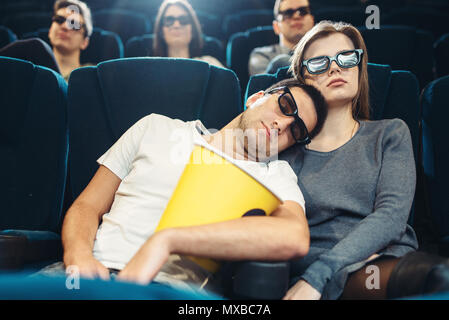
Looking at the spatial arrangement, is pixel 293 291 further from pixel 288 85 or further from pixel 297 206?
pixel 288 85

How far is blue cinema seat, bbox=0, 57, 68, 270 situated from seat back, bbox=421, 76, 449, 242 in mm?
852

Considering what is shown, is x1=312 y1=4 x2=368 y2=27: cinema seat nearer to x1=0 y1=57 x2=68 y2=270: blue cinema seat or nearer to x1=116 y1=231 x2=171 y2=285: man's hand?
x1=0 y1=57 x2=68 y2=270: blue cinema seat

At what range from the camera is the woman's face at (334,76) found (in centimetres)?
98

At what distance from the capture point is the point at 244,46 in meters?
2.10

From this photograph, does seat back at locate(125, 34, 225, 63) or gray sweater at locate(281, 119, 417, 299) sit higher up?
seat back at locate(125, 34, 225, 63)

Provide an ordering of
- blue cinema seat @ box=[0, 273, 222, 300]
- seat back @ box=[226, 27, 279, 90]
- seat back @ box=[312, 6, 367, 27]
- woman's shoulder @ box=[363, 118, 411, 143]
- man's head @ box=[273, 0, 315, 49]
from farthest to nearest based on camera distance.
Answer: seat back @ box=[312, 6, 367, 27]
seat back @ box=[226, 27, 279, 90]
man's head @ box=[273, 0, 315, 49]
woman's shoulder @ box=[363, 118, 411, 143]
blue cinema seat @ box=[0, 273, 222, 300]

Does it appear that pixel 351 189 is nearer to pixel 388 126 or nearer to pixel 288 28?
pixel 388 126

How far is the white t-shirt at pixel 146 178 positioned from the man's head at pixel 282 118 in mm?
45

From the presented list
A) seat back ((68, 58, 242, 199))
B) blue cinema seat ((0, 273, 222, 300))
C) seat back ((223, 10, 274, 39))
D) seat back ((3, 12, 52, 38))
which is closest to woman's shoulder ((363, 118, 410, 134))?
seat back ((68, 58, 242, 199))

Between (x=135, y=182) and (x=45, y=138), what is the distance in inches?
11.8

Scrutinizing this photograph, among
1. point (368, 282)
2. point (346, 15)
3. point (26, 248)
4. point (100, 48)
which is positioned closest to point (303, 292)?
point (368, 282)

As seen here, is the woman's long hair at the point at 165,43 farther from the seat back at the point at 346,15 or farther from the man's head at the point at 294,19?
the seat back at the point at 346,15

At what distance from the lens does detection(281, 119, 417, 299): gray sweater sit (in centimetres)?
77
